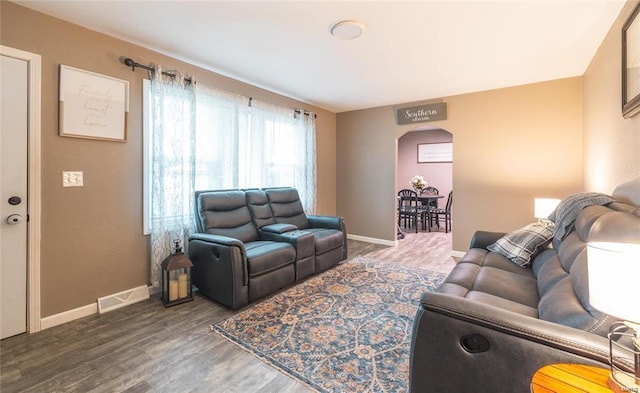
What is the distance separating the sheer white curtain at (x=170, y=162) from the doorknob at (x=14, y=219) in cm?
86

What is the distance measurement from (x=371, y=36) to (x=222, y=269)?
241 cm

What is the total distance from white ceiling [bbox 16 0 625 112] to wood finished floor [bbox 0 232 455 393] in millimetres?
2405

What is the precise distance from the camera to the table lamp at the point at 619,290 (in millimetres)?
709

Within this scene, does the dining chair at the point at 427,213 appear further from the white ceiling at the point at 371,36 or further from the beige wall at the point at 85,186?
the beige wall at the point at 85,186

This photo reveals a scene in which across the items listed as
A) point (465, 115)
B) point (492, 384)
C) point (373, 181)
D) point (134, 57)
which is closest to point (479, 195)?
point (465, 115)

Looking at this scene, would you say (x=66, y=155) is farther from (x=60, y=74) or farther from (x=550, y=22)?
(x=550, y=22)

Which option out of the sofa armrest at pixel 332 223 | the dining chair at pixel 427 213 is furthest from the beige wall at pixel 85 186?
the dining chair at pixel 427 213

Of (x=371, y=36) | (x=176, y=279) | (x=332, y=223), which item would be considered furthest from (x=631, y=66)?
(x=176, y=279)

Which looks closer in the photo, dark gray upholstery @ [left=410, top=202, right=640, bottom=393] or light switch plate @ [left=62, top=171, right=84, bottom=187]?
dark gray upholstery @ [left=410, top=202, right=640, bottom=393]

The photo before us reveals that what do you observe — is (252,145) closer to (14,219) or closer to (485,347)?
(14,219)

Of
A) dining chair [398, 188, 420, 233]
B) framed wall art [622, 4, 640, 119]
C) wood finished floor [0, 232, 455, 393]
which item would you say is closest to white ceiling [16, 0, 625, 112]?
framed wall art [622, 4, 640, 119]

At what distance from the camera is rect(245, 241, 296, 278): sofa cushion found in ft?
8.20

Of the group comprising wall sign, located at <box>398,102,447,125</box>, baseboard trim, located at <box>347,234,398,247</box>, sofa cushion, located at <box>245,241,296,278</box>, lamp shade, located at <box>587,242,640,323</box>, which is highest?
wall sign, located at <box>398,102,447,125</box>

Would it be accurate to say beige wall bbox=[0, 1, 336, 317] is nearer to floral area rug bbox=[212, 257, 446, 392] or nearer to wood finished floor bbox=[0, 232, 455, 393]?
wood finished floor bbox=[0, 232, 455, 393]
